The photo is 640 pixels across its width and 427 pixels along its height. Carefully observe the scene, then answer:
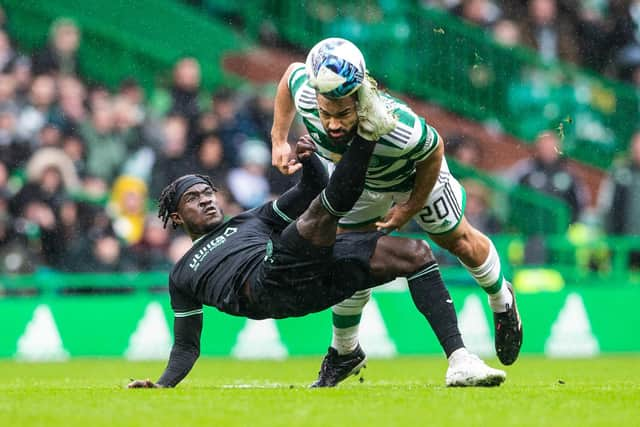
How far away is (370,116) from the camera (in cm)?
778

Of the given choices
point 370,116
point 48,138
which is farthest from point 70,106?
point 370,116

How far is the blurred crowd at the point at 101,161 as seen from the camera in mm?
16109

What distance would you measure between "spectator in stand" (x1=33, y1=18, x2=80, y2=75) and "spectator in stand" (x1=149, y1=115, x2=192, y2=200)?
6.14 ft


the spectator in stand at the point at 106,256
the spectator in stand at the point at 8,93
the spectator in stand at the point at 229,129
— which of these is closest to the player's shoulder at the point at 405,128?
the spectator in stand at the point at 106,256

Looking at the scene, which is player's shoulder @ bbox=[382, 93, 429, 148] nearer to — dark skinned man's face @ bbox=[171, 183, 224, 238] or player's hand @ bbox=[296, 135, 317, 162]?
player's hand @ bbox=[296, 135, 317, 162]

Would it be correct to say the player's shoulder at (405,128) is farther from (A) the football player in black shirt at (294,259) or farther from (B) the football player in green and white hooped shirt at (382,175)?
(A) the football player in black shirt at (294,259)

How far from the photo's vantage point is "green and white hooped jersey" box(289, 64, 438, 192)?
8.15 metres

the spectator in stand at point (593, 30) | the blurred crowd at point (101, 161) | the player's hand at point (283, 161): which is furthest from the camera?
the spectator in stand at point (593, 30)

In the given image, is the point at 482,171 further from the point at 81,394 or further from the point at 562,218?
the point at 81,394

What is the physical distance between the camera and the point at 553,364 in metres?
13.9

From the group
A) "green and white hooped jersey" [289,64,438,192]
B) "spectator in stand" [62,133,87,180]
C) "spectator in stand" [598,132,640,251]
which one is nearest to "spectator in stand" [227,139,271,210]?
"spectator in stand" [62,133,87,180]

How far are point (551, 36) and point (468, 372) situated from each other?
472 inches

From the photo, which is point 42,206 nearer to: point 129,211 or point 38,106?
point 129,211

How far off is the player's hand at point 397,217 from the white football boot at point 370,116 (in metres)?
0.78
